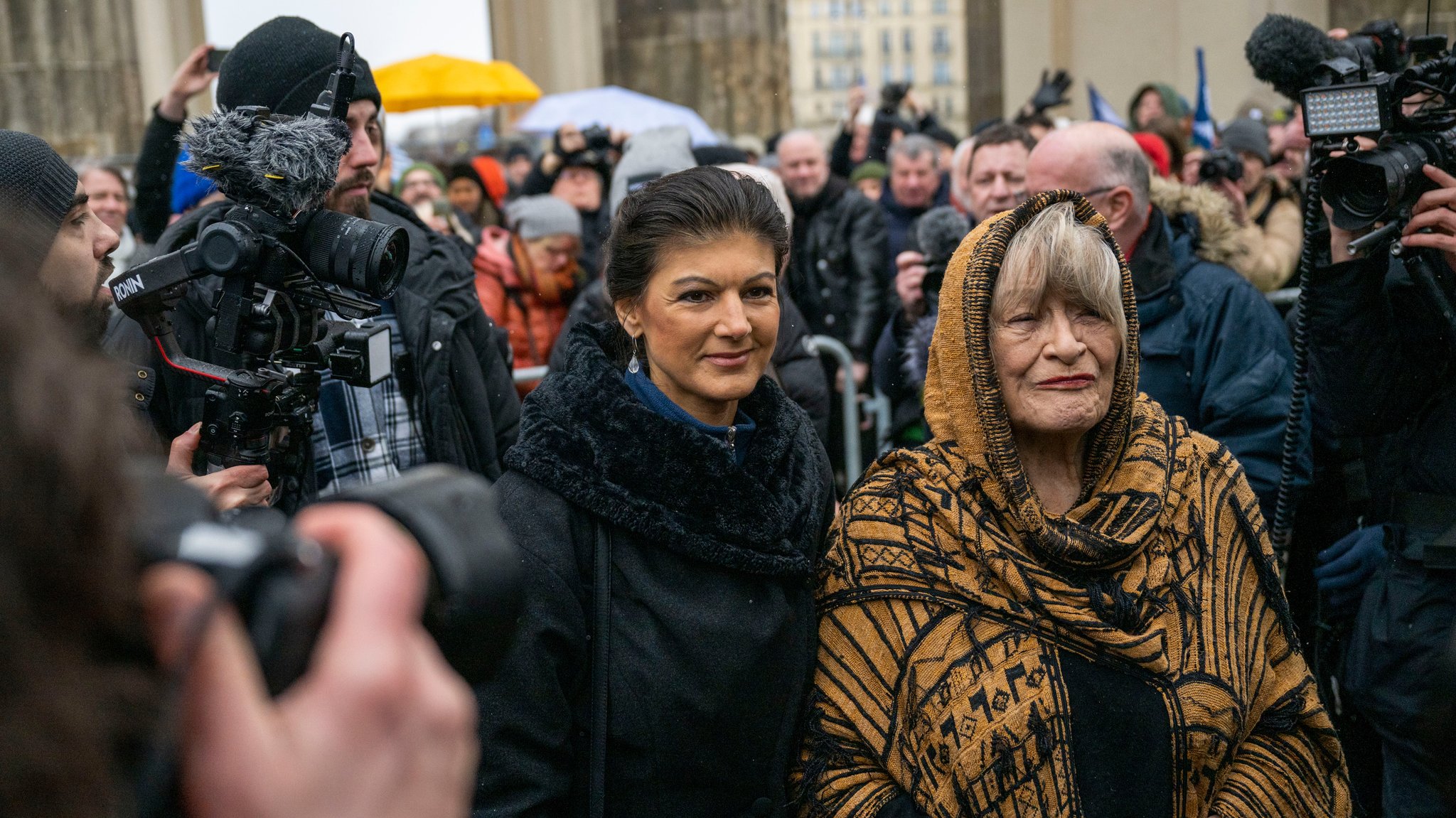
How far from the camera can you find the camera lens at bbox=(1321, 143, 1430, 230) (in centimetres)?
275

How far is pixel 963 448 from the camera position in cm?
261

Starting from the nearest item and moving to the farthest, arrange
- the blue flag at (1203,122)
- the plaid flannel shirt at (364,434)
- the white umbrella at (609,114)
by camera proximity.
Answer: the plaid flannel shirt at (364,434)
the blue flag at (1203,122)
the white umbrella at (609,114)

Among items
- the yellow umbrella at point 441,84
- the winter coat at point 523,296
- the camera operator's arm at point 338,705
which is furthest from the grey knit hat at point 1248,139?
the camera operator's arm at point 338,705

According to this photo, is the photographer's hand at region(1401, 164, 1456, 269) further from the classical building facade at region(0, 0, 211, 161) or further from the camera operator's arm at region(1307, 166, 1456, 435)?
the classical building facade at region(0, 0, 211, 161)

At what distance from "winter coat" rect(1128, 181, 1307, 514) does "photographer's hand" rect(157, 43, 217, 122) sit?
294 centimetres

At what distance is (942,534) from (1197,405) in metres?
1.56

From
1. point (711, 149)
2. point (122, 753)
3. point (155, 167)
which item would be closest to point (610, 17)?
point (711, 149)

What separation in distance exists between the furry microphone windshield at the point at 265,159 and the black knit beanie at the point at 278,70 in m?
0.64

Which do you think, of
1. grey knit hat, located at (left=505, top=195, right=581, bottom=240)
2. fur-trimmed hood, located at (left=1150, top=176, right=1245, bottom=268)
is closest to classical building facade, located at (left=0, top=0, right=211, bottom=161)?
grey knit hat, located at (left=505, top=195, right=581, bottom=240)

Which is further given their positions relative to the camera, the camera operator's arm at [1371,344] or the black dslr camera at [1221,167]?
the black dslr camera at [1221,167]

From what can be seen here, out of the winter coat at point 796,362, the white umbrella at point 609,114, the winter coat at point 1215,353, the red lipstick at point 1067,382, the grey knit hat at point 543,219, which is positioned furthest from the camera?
the white umbrella at point 609,114

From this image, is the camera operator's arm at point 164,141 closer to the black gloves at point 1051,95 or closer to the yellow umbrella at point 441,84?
the yellow umbrella at point 441,84

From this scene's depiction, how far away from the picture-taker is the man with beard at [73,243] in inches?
95.7

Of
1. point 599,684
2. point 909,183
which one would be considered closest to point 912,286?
point 599,684
